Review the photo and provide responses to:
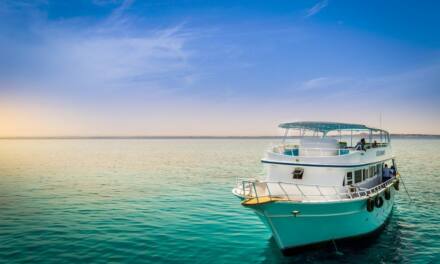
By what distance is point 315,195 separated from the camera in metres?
15.2

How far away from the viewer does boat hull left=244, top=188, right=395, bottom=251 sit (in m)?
15.1

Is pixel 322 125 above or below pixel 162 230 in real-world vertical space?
above

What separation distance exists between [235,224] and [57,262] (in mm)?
10675

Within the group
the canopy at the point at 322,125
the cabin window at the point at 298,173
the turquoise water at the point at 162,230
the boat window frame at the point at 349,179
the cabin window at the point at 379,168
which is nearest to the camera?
the turquoise water at the point at 162,230

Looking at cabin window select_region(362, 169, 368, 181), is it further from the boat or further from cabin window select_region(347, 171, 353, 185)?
cabin window select_region(347, 171, 353, 185)

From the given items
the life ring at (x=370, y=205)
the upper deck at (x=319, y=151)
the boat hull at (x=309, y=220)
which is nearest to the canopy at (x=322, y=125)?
the upper deck at (x=319, y=151)

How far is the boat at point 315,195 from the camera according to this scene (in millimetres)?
15289

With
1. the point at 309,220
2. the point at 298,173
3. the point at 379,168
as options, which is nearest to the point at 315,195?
the point at 309,220

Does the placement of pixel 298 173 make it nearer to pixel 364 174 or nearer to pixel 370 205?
pixel 370 205

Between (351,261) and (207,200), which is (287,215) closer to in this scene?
(351,261)

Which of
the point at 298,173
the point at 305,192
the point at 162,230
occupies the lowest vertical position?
the point at 162,230

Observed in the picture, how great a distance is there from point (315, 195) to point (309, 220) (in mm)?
1309

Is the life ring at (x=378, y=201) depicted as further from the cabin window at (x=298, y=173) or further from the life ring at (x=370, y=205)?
the cabin window at (x=298, y=173)

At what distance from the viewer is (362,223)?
1752 cm
